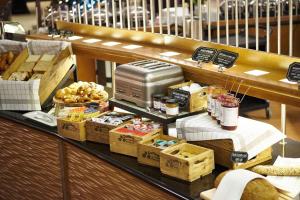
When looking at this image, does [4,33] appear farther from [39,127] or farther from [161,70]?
[161,70]

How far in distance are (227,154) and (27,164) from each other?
1.77 metres

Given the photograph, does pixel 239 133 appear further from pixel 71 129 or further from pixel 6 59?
pixel 6 59

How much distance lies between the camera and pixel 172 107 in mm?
3090

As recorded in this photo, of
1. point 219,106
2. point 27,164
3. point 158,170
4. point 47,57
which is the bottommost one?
point 27,164

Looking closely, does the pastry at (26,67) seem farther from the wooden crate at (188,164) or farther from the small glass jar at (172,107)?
the wooden crate at (188,164)

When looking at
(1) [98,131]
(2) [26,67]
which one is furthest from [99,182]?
(2) [26,67]

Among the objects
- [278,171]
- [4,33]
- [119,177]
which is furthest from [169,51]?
[4,33]

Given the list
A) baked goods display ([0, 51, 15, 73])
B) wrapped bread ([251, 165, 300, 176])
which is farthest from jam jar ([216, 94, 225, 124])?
baked goods display ([0, 51, 15, 73])

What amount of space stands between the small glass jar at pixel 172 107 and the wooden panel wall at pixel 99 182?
1.43 ft

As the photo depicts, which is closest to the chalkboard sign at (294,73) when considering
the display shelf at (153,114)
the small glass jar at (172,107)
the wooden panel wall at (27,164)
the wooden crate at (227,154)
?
the wooden crate at (227,154)

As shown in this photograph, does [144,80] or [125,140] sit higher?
[144,80]

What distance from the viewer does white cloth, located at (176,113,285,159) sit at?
2713 millimetres

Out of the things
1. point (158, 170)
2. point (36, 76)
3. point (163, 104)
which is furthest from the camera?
point (36, 76)

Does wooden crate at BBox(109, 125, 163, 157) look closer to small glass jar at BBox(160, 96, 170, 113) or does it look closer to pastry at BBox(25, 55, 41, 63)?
small glass jar at BBox(160, 96, 170, 113)
